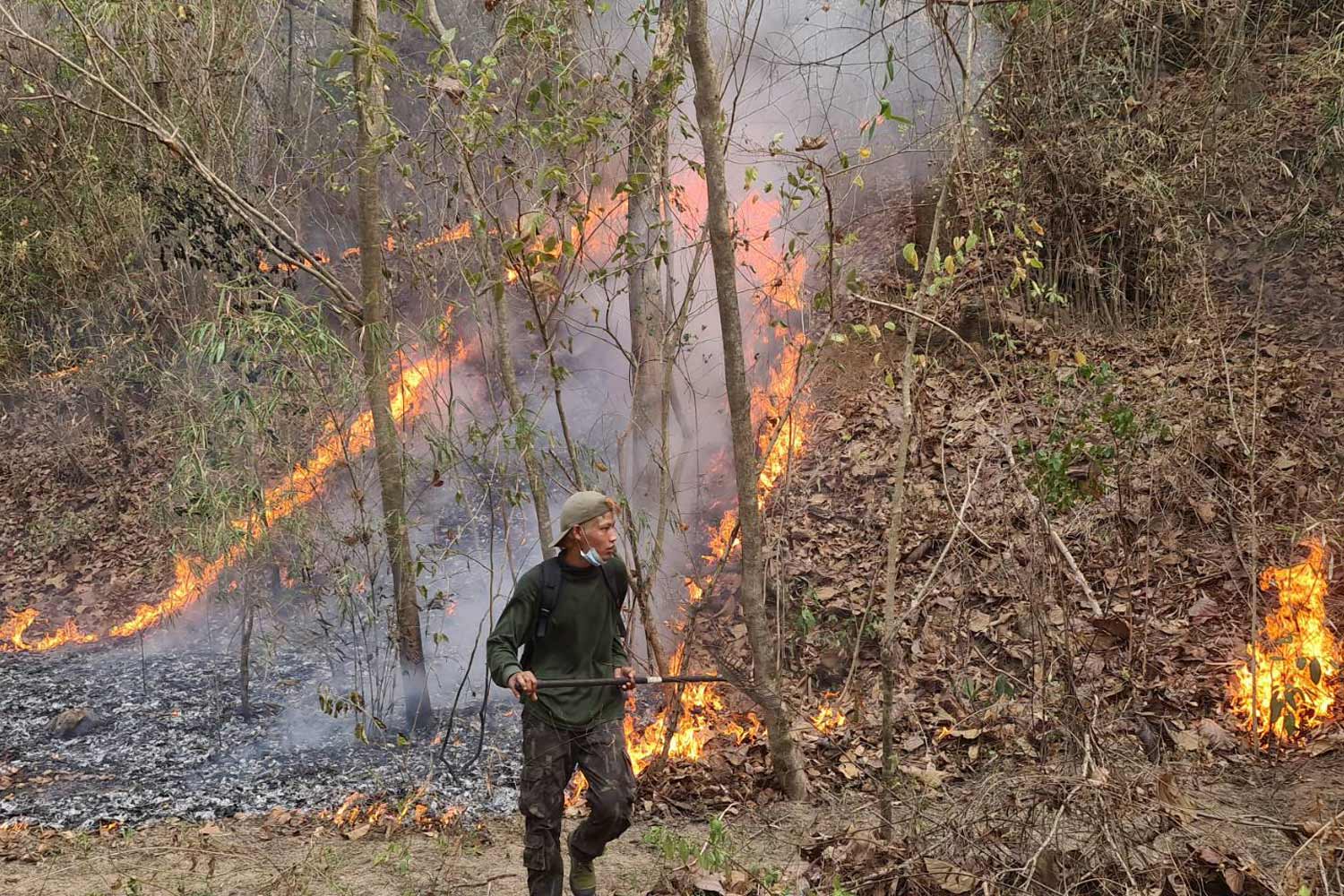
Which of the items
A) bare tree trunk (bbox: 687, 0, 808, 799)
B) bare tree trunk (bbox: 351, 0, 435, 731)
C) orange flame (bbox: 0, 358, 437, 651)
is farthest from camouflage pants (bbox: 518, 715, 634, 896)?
orange flame (bbox: 0, 358, 437, 651)

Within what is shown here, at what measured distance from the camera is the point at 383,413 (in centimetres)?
802

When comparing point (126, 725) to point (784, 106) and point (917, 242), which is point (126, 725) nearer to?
point (917, 242)

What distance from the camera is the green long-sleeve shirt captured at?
4262mm

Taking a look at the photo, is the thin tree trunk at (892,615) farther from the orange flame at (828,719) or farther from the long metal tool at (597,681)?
the orange flame at (828,719)

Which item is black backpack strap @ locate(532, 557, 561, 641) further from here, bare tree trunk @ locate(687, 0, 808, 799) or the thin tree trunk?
the thin tree trunk

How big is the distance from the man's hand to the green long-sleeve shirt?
0.17 m

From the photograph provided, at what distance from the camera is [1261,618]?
6480 millimetres

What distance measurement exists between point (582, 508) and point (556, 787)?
1.27 m

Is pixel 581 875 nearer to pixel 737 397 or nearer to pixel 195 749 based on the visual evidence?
pixel 737 397

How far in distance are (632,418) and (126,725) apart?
5.54m

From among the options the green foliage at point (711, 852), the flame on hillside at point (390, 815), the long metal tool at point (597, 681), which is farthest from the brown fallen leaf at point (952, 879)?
the flame on hillside at point (390, 815)

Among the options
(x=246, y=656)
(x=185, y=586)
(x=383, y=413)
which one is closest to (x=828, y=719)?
(x=383, y=413)

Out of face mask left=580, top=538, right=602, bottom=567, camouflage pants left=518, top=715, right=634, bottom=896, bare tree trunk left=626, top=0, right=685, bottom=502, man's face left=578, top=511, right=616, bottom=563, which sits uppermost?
bare tree trunk left=626, top=0, right=685, bottom=502

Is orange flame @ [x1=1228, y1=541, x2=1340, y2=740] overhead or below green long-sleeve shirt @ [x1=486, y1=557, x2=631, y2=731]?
below
